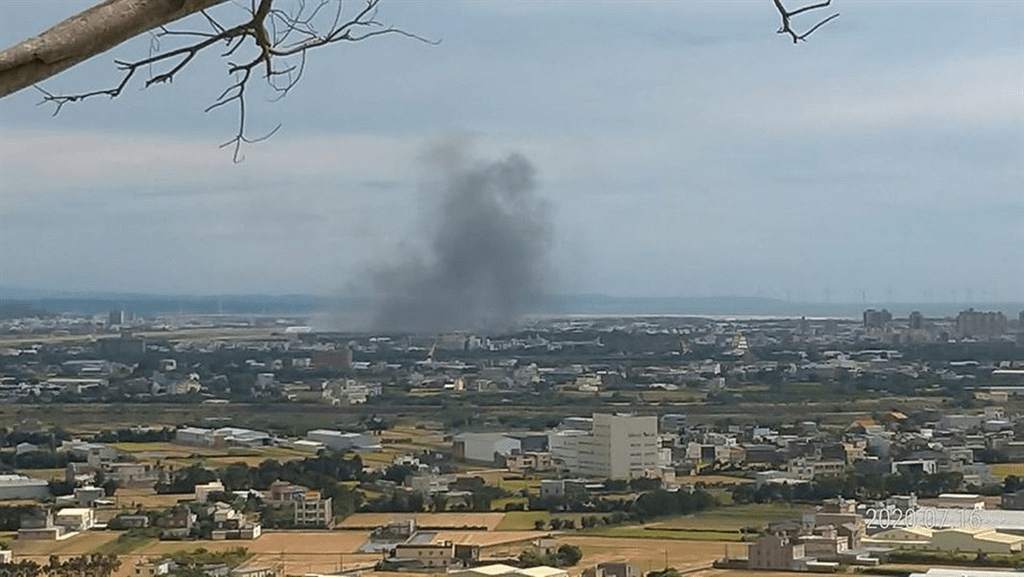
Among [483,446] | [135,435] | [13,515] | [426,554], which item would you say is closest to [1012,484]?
[483,446]

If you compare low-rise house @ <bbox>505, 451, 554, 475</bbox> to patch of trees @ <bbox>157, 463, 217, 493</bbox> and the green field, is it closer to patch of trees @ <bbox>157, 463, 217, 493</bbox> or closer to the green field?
patch of trees @ <bbox>157, 463, 217, 493</bbox>

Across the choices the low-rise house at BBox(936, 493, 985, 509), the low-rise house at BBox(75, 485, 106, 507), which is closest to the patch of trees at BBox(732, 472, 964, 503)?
the low-rise house at BBox(936, 493, 985, 509)

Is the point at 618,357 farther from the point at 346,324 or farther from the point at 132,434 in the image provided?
the point at 132,434

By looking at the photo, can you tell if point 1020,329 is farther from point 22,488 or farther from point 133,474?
point 22,488

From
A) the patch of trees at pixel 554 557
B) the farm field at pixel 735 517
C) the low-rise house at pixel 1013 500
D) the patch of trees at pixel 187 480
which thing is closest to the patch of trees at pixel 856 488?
the farm field at pixel 735 517

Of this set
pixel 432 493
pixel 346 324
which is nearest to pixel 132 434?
pixel 432 493

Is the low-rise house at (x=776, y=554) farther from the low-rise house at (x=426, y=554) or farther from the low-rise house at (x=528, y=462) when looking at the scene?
the low-rise house at (x=528, y=462)
